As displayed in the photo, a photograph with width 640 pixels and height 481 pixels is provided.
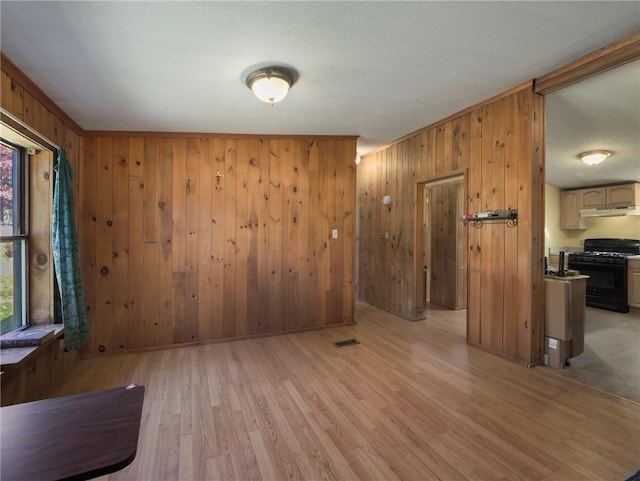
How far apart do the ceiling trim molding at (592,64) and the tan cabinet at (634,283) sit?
393cm

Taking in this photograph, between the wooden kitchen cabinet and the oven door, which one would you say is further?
the wooden kitchen cabinet

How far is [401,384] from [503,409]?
0.71m

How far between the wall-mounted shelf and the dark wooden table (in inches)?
118

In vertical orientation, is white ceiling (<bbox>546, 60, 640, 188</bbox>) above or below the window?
above

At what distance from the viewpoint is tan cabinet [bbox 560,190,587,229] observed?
5754mm

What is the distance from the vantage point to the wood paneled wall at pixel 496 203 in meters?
2.63

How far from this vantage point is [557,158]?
173 inches

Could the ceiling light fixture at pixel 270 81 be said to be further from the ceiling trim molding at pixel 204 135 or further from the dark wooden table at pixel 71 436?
the dark wooden table at pixel 71 436

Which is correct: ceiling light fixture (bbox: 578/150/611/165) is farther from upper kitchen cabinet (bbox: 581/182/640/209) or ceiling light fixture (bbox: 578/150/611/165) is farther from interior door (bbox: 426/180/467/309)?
upper kitchen cabinet (bbox: 581/182/640/209)

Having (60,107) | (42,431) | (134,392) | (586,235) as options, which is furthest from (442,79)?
(586,235)

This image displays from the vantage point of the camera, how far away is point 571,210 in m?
5.85

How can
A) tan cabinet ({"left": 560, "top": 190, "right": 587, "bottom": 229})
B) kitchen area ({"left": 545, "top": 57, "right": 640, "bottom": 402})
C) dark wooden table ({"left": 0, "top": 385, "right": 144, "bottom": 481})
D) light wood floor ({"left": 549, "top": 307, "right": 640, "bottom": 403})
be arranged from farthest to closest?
tan cabinet ({"left": 560, "top": 190, "right": 587, "bottom": 229}) → kitchen area ({"left": 545, "top": 57, "right": 640, "bottom": 402}) → light wood floor ({"left": 549, "top": 307, "right": 640, "bottom": 403}) → dark wooden table ({"left": 0, "top": 385, "right": 144, "bottom": 481})

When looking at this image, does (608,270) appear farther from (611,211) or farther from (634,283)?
(611,211)

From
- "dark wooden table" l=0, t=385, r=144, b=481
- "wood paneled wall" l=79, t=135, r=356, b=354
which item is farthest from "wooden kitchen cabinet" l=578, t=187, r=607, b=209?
"dark wooden table" l=0, t=385, r=144, b=481
